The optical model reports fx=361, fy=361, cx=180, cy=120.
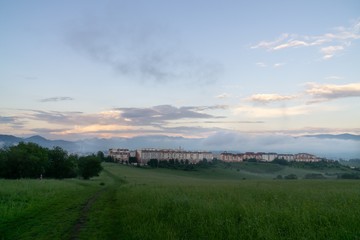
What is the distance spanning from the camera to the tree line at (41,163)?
286 feet

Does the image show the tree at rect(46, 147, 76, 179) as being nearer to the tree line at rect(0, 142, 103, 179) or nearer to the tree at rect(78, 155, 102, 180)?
the tree line at rect(0, 142, 103, 179)

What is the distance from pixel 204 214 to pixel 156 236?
3.21 metres

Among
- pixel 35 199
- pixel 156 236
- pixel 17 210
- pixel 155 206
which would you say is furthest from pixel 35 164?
pixel 156 236

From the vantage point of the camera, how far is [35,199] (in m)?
30.4

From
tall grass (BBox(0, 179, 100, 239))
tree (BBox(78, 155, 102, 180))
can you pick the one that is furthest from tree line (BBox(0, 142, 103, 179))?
tall grass (BBox(0, 179, 100, 239))

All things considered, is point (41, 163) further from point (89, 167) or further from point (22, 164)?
point (89, 167)

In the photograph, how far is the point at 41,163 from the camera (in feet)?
312

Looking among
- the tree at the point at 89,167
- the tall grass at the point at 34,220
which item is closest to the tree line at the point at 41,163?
the tree at the point at 89,167

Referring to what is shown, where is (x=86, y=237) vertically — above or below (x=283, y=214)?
below

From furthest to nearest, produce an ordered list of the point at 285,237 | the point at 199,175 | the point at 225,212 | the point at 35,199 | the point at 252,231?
the point at 199,175 → the point at 35,199 → the point at 225,212 → the point at 252,231 → the point at 285,237

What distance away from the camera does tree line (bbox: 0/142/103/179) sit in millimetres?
87312

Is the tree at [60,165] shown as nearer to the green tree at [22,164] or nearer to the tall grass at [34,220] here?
the green tree at [22,164]

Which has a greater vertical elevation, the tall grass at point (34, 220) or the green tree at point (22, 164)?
the green tree at point (22, 164)

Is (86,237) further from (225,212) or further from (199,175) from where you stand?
(199,175)
